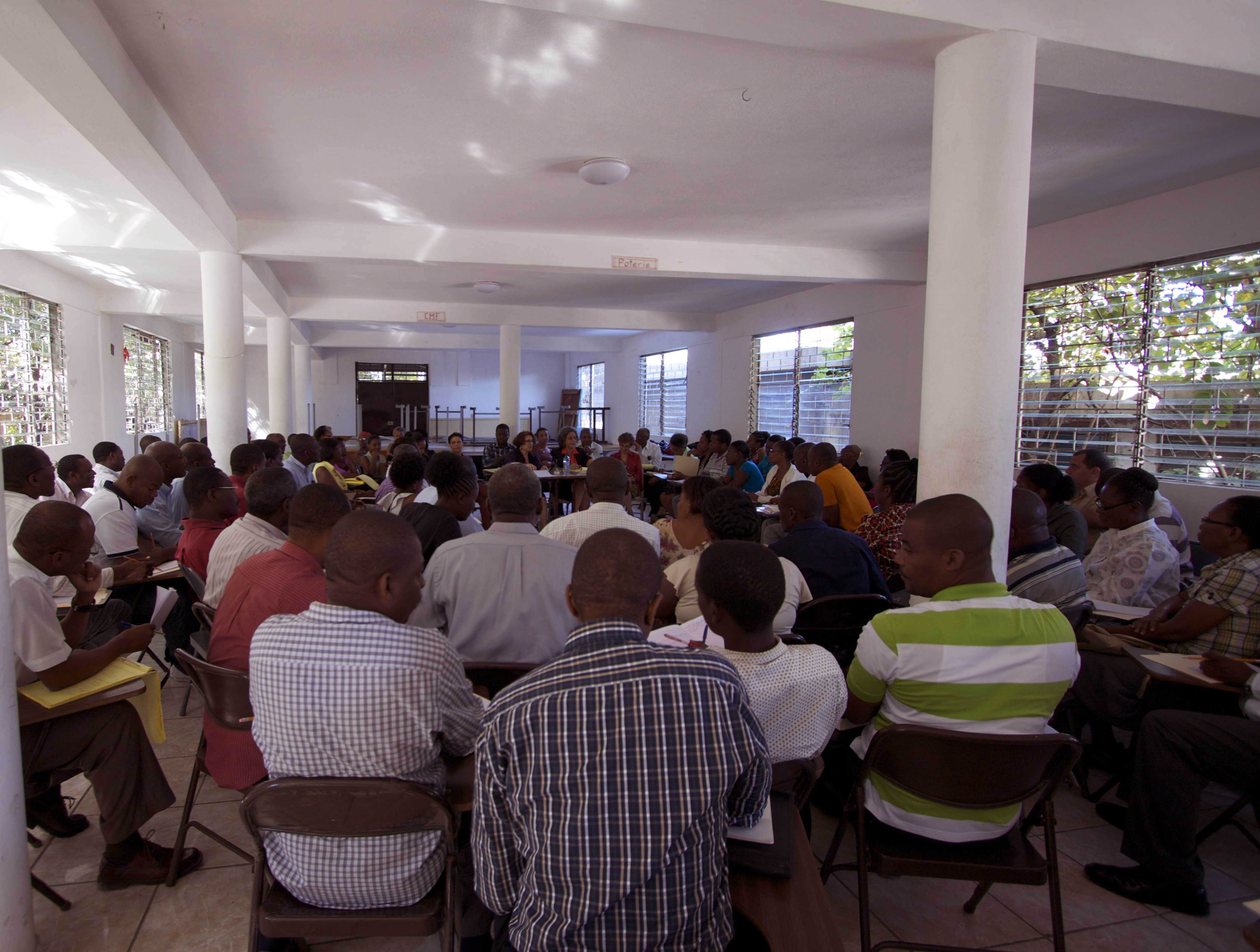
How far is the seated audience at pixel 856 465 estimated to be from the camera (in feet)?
25.0

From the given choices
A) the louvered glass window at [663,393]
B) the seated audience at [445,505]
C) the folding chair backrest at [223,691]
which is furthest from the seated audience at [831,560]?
the louvered glass window at [663,393]

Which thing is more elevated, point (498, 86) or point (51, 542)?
point (498, 86)

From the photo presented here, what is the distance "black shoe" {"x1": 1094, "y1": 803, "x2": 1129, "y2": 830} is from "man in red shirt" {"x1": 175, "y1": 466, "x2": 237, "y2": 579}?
3.74m

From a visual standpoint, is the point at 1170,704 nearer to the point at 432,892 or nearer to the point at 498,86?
the point at 432,892

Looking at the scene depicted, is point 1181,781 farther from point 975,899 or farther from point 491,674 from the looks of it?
point 491,674

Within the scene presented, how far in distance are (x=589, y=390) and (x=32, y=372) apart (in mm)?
11893

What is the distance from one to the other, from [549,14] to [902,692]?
290 cm

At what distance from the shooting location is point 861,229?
6.50m

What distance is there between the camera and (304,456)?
5906mm

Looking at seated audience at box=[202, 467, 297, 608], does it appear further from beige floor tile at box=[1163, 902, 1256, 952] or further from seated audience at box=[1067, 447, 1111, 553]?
seated audience at box=[1067, 447, 1111, 553]

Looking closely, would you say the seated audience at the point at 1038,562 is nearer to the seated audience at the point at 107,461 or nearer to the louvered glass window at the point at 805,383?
the seated audience at the point at 107,461

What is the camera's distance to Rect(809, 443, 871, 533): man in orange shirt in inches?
193

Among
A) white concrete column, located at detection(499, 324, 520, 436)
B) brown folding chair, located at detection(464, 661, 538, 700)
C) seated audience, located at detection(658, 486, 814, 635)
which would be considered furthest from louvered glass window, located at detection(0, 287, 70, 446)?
seated audience, located at detection(658, 486, 814, 635)

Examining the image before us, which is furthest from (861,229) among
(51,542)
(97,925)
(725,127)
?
(97,925)
